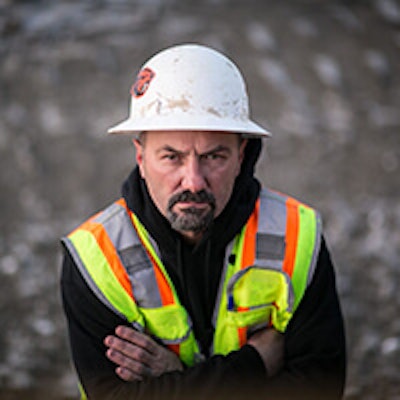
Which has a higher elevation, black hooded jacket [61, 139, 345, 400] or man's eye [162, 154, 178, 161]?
man's eye [162, 154, 178, 161]

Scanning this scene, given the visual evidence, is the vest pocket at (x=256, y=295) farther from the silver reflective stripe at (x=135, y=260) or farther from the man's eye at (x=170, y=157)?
the man's eye at (x=170, y=157)

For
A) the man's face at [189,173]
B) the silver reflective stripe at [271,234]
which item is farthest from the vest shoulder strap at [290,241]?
the man's face at [189,173]

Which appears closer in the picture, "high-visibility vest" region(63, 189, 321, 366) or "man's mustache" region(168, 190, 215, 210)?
"man's mustache" region(168, 190, 215, 210)

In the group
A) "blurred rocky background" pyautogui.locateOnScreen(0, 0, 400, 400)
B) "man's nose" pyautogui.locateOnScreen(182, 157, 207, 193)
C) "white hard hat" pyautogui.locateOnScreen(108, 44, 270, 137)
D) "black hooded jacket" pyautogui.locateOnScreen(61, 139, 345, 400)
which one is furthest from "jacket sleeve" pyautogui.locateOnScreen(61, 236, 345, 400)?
"blurred rocky background" pyautogui.locateOnScreen(0, 0, 400, 400)

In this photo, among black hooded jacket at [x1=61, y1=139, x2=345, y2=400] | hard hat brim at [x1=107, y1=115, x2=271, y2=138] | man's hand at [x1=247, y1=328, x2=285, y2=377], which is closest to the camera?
hard hat brim at [x1=107, y1=115, x2=271, y2=138]

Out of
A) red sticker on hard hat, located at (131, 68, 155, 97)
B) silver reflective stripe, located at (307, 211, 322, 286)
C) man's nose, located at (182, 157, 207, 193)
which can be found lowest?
silver reflective stripe, located at (307, 211, 322, 286)

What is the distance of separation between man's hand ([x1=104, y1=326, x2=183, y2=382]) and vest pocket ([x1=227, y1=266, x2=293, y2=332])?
379 millimetres

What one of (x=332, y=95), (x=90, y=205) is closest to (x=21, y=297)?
(x=90, y=205)

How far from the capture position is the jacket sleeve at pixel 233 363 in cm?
239

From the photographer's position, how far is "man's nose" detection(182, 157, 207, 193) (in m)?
2.34

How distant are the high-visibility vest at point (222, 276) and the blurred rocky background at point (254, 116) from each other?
1.71 metres

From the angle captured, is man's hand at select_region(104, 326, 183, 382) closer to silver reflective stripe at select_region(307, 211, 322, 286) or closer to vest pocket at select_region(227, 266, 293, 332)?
vest pocket at select_region(227, 266, 293, 332)

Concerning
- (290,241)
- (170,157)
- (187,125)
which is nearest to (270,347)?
(290,241)

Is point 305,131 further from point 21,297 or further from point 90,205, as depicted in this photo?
point 21,297
